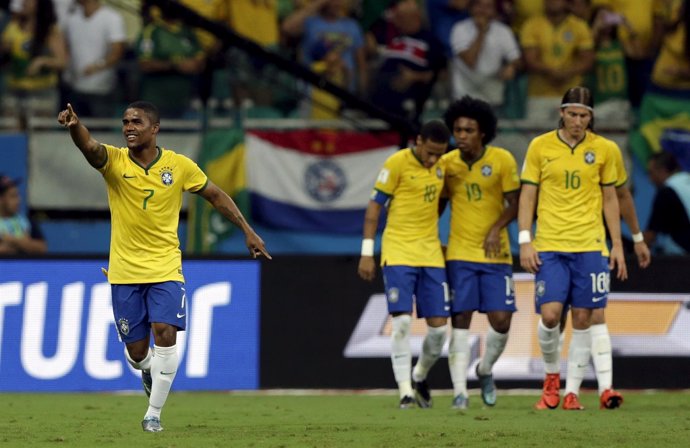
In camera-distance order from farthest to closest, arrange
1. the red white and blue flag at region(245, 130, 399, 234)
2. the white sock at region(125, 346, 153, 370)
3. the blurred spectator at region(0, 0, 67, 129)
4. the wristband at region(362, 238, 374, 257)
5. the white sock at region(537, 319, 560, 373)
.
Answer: the blurred spectator at region(0, 0, 67, 129) → the red white and blue flag at region(245, 130, 399, 234) → the wristband at region(362, 238, 374, 257) → the white sock at region(537, 319, 560, 373) → the white sock at region(125, 346, 153, 370)

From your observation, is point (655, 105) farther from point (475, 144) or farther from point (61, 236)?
point (61, 236)

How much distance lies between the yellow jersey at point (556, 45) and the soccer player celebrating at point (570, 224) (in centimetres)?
594

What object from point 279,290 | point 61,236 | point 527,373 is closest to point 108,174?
point 279,290

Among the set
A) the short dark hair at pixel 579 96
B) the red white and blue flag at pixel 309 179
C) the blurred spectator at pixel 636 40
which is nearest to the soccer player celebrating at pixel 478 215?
the short dark hair at pixel 579 96

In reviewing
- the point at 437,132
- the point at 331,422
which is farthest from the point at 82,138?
the point at 437,132

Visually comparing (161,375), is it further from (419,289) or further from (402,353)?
(419,289)

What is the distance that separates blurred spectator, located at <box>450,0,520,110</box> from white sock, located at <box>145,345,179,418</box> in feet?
28.9

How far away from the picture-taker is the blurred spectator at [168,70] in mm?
17984

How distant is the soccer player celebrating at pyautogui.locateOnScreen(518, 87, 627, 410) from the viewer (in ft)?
39.7

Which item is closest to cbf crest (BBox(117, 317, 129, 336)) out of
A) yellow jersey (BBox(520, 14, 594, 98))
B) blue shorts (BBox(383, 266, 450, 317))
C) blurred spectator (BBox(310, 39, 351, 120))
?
blue shorts (BBox(383, 266, 450, 317))

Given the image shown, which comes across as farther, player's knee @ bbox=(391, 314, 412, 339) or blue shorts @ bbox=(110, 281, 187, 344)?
player's knee @ bbox=(391, 314, 412, 339)

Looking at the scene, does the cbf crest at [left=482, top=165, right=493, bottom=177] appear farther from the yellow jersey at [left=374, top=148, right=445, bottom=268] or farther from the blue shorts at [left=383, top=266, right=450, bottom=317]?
the blue shorts at [left=383, top=266, right=450, bottom=317]

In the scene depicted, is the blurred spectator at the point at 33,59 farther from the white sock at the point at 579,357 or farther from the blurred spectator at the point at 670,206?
the white sock at the point at 579,357

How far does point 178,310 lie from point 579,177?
12.8ft
